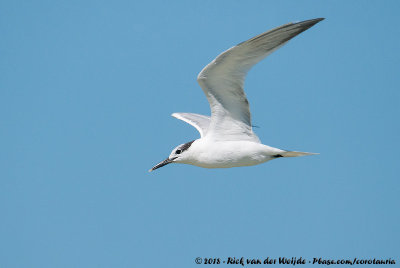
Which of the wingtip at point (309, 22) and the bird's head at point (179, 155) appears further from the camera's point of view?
the bird's head at point (179, 155)

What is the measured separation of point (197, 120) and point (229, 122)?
2162 mm

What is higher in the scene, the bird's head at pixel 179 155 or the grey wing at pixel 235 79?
the grey wing at pixel 235 79

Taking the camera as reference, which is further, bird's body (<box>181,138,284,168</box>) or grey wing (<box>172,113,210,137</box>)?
grey wing (<box>172,113,210,137</box>)

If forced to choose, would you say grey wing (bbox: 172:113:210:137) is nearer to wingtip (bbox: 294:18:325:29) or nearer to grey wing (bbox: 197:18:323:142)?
grey wing (bbox: 197:18:323:142)

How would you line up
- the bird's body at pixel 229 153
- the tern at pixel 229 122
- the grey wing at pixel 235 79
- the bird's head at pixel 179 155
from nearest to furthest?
1. the grey wing at pixel 235 79
2. the tern at pixel 229 122
3. the bird's body at pixel 229 153
4. the bird's head at pixel 179 155

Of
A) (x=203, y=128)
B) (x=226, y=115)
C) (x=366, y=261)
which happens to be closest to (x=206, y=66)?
(x=226, y=115)

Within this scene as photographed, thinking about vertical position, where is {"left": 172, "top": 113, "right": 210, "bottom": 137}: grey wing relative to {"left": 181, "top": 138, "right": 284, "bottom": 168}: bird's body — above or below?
above

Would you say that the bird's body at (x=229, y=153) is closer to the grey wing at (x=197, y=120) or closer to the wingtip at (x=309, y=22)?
the grey wing at (x=197, y=120)

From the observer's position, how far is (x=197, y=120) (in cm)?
1137

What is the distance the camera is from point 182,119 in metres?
11.6

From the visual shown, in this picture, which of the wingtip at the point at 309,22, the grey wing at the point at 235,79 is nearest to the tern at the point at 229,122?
the grey wing at the point at 235,79

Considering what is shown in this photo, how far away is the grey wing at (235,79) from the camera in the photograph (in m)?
7.75

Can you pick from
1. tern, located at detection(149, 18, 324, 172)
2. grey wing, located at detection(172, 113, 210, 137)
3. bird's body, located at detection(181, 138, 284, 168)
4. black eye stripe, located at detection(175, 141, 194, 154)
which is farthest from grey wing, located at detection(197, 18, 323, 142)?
grey wing, located at detection(172, 113, 210, 137)

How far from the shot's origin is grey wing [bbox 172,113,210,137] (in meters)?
10.6
